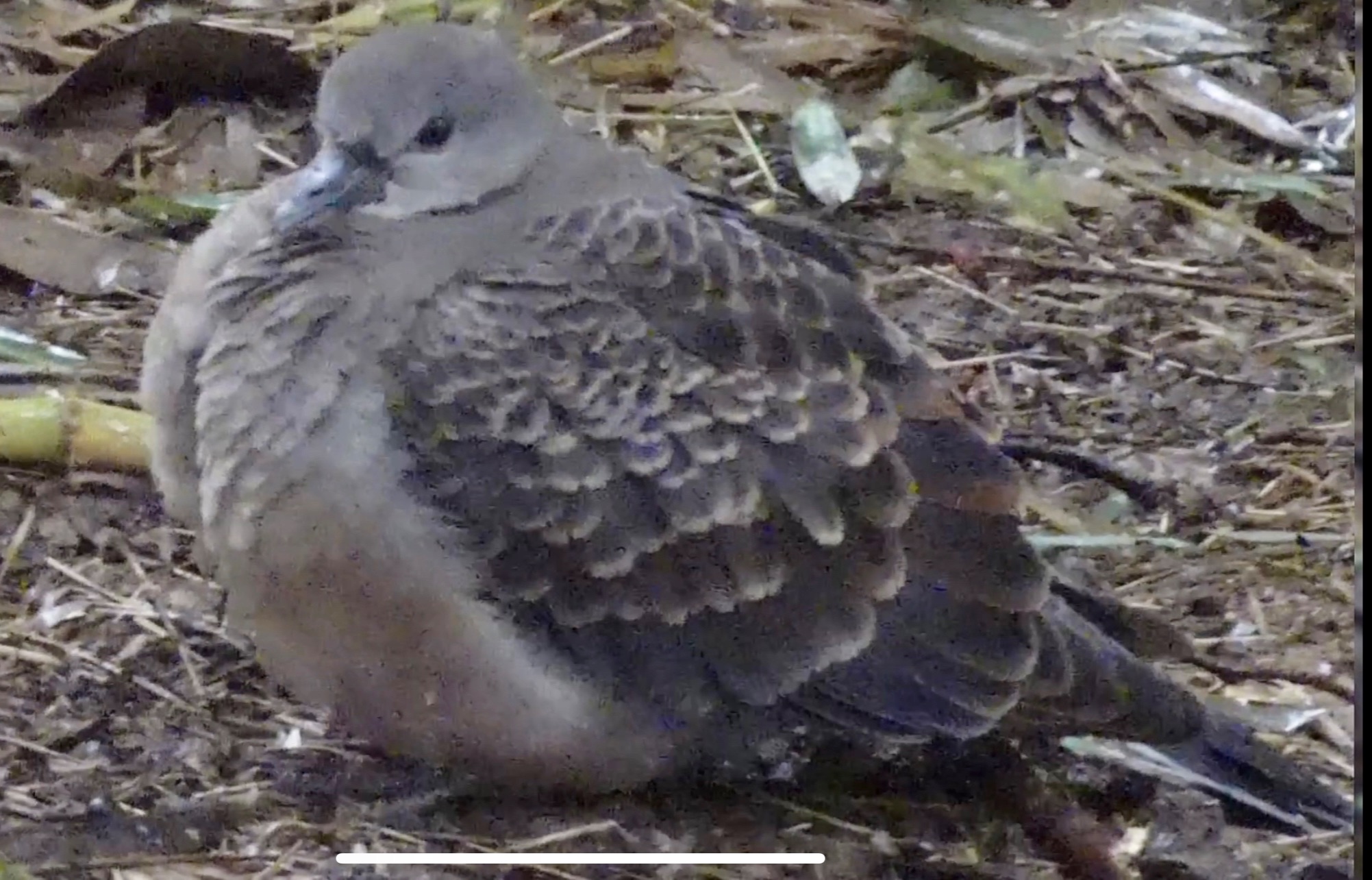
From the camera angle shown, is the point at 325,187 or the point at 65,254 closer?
the point at 325,187

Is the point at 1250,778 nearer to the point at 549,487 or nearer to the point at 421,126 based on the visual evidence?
the point at 549,487

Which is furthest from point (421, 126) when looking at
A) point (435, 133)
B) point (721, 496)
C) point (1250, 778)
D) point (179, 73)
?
point (1250, 778)

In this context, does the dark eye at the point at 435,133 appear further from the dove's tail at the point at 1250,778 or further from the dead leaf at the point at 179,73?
the dove's tail at the point at 1250,778

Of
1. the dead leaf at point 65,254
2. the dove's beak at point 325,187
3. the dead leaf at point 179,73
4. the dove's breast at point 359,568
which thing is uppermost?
the dead leaf at point 179,73

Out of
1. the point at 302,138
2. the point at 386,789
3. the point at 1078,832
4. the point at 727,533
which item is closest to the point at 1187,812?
the point at 1078,832

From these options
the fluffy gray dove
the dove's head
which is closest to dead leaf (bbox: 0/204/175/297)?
the fluffy gray dove

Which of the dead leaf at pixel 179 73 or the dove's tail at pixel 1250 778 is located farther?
the dead leaf at pixel 179 73

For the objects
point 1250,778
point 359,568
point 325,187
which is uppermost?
point 325,187

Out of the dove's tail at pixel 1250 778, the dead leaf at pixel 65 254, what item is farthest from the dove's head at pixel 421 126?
the dove's tail at pixel 1250 778
